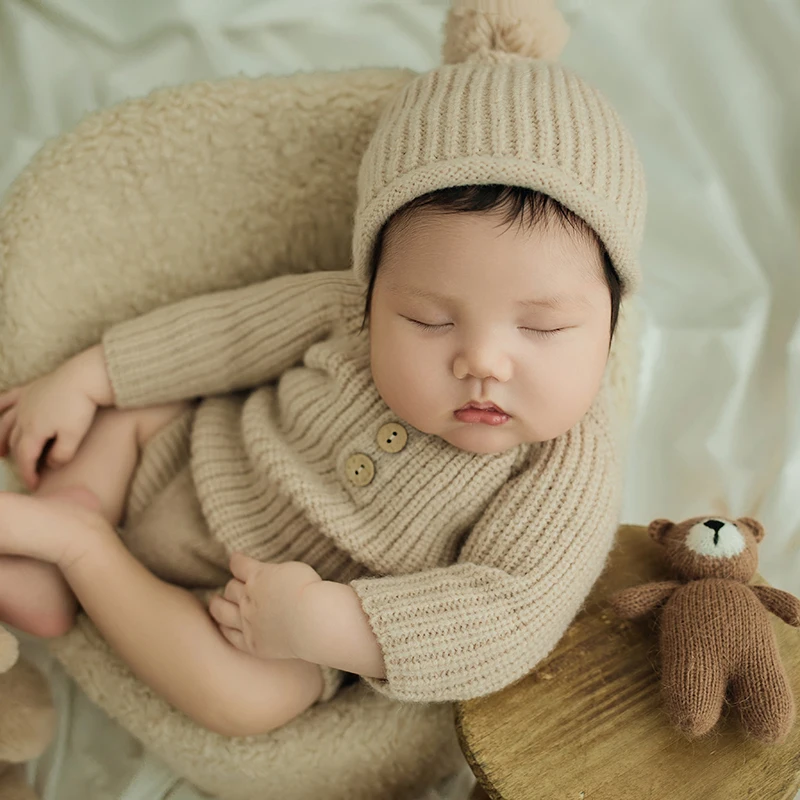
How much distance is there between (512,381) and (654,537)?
0.96ft

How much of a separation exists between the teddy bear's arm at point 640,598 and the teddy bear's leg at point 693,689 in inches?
2.6

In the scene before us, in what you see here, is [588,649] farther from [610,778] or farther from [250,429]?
[250,429]

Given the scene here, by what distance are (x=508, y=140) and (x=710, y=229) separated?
30.4 inches

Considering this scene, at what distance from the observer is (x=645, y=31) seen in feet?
4.99

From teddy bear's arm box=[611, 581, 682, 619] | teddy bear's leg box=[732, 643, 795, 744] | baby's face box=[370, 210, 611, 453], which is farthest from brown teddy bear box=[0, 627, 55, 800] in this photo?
teddy bear's leg box=[732, 643, 795, 744]

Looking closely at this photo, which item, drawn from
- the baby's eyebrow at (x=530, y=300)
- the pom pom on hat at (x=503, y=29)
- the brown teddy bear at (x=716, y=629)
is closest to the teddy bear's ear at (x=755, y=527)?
the brown teddy bear at (x=716, y=629)

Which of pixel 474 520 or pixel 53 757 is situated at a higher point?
pixel 474 520

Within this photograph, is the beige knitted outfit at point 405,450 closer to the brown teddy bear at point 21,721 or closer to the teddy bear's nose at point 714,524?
the teddy bear's nose at point 714,524

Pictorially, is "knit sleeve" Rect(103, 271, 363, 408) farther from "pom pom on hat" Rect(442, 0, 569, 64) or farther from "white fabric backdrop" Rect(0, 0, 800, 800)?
"white fabric backdrop" Rect(0, 0, 800, 800)

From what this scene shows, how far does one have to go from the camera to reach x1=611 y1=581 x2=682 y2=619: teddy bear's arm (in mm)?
923

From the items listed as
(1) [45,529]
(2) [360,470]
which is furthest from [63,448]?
(2) [360,470]

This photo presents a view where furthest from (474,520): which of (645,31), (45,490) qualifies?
(645,31)

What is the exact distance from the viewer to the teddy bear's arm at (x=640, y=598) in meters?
0.92

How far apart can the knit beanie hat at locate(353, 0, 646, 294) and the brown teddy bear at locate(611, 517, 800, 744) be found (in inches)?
12.0
